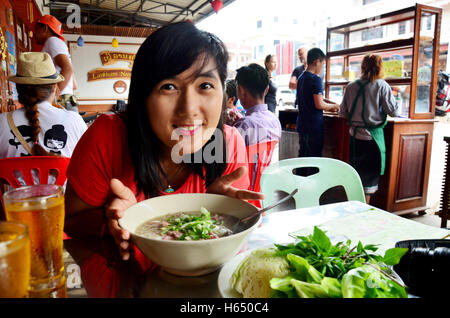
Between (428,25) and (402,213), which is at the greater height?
(428,25)

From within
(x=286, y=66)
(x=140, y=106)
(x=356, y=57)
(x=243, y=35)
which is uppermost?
(x=243, y=35)

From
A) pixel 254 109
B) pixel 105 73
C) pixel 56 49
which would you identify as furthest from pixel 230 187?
pixel 105 73

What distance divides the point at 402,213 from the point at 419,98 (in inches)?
51.4

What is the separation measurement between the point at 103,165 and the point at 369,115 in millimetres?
2977

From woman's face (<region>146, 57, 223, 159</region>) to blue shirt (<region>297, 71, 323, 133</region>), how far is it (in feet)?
10.3

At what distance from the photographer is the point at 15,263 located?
47 centimetres

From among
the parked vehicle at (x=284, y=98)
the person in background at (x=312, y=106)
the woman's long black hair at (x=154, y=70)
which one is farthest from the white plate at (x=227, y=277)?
the parked vehicle at (x=284, y=98)

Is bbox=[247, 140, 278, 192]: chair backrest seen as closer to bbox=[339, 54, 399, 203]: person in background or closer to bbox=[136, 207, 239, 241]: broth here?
bbox=[339, 54, 399, 203]: person in background

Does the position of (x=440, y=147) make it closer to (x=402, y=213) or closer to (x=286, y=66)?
(x=402, y=213)

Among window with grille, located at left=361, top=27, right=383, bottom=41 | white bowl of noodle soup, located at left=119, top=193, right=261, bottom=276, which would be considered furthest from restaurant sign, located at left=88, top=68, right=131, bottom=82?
white bowl of noodle soup, located at left=119, top=193, right=261, bottom=276

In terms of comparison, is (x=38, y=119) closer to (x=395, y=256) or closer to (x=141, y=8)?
(x=395, y=256)

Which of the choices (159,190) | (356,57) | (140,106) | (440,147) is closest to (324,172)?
(159,190)
